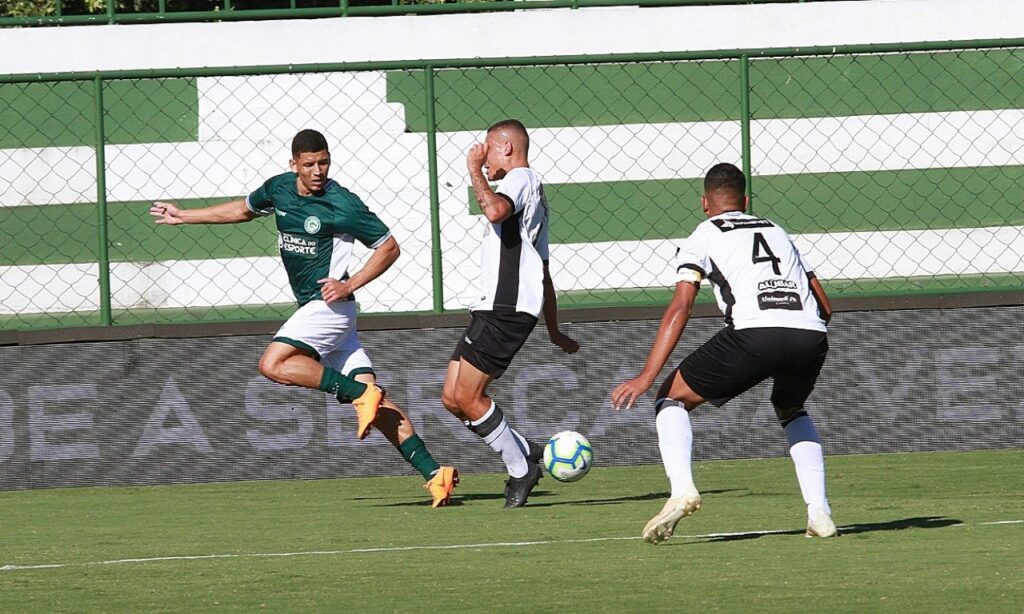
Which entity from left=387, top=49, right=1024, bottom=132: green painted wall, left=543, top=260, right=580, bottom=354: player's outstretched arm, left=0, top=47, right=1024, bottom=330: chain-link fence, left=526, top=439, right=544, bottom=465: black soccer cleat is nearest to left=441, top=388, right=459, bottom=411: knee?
left=526, top=439, right=544, bottom=465: black soccer cleat

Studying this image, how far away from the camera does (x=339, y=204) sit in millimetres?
9422

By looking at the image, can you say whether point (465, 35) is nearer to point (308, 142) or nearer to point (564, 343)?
point (308, 142)

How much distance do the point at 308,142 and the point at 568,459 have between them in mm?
2308

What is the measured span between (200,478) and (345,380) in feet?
6.97

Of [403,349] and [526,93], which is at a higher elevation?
[526,93]

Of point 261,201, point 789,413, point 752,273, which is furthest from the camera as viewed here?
point 261,201

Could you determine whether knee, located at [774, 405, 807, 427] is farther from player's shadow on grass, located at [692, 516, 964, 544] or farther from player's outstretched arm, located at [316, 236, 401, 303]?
player's outstretched arm, located at [316, 236, 401, 303]

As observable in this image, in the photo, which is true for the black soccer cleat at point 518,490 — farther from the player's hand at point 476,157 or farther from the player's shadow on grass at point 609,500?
the player's hand at point 476,157

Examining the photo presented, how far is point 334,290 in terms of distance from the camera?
9320 millimetres

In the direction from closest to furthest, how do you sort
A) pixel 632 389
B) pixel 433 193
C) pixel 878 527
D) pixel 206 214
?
pixel 632 389 → pixel 878 527 → pixel 206 214 → pixel 433 193

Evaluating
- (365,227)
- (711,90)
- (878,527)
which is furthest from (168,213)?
(711,90)

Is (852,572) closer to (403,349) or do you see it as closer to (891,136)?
(403,349)

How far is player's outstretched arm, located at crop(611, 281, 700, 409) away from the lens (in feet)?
22.1

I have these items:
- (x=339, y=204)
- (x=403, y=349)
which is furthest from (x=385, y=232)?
(x=403, y=349)
